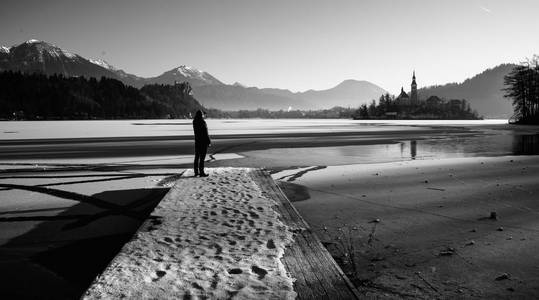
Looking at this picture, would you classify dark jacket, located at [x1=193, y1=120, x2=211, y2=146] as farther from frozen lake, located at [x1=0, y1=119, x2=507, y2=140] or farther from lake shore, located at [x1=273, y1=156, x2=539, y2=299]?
frozen lake, located at [x1=0, y1=119, x2=507, y2=140]

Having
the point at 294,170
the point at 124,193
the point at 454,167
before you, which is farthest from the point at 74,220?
the point at 454,167

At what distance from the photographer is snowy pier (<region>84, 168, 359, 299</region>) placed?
136 inches

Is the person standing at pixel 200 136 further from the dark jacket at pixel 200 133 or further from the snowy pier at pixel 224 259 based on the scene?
the snowy pier at pixel 224 259

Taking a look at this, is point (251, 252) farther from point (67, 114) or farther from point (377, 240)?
point (67, 114)

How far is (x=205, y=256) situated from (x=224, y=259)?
252 millimetres

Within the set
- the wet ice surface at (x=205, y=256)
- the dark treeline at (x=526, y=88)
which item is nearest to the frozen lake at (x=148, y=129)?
the dark treeline at (x=526, y=88)

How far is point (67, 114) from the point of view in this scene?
613ft

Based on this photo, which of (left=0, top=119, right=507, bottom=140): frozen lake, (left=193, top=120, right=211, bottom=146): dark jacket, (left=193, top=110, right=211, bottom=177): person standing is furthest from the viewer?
(left=0, top=119, right=507, bottom=140): frozen lake

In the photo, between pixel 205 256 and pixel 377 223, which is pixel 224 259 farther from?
pixel 377 223

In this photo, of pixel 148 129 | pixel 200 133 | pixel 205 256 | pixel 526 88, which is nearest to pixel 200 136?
pixel 200 133

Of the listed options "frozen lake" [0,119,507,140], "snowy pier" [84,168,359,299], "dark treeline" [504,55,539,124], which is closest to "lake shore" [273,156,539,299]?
"snowy pier" [84,168,359,299]

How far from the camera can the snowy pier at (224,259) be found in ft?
11.4

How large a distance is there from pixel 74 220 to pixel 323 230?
15.1 feet

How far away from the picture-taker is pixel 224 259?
4242mm
